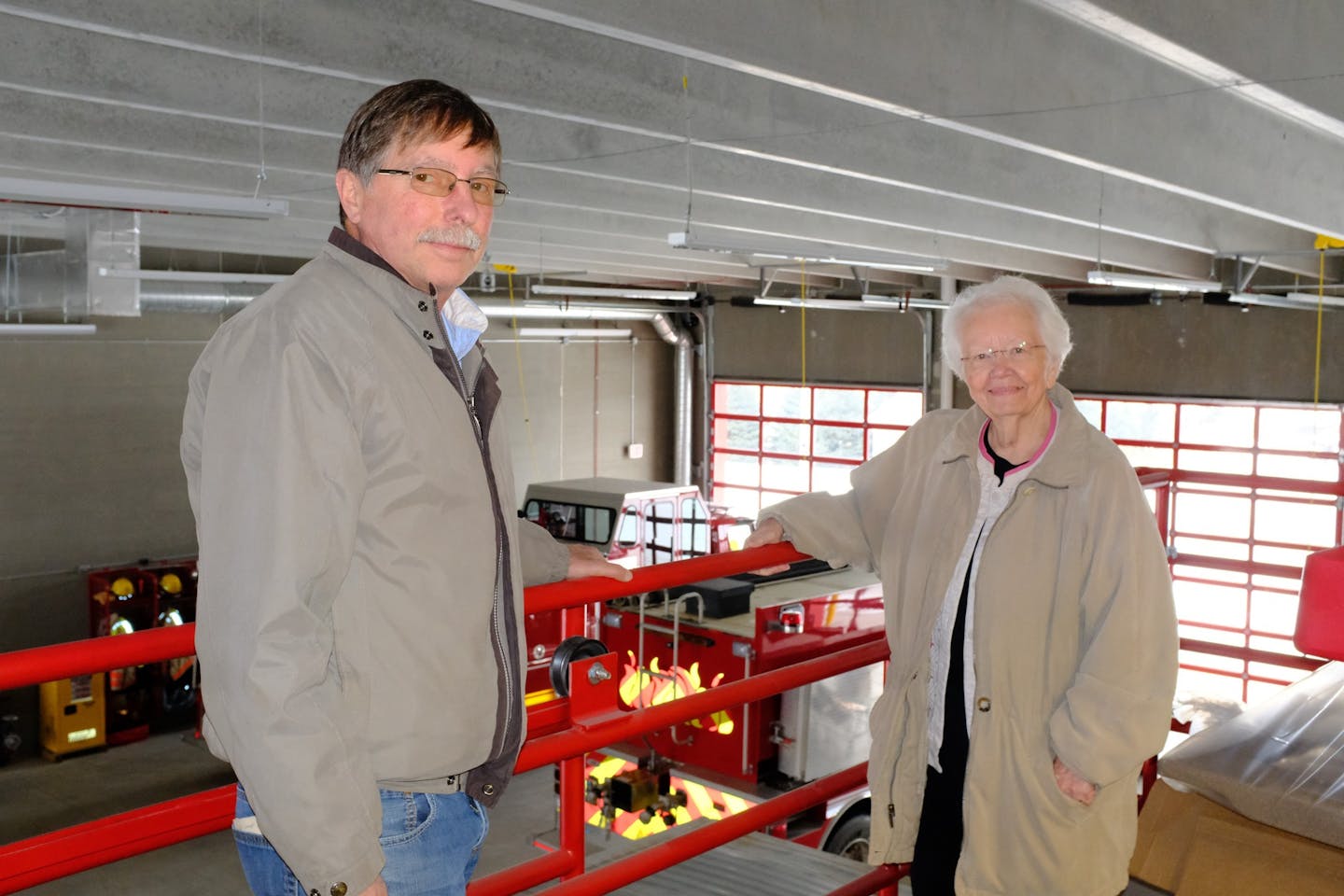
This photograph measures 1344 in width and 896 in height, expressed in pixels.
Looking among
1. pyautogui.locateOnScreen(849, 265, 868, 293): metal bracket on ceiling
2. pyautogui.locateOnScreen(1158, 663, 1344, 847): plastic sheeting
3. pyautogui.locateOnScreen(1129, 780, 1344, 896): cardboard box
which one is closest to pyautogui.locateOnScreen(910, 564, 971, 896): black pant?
pyautogui.locateOnScreen(1129, 780, 1344, 896): cardboard box

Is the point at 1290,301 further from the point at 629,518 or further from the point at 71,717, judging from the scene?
the point at 71,717

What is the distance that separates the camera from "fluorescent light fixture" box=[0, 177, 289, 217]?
15.7 ft

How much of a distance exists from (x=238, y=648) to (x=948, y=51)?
13.7ft

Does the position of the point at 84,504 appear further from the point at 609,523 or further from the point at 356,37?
the point at 356,37

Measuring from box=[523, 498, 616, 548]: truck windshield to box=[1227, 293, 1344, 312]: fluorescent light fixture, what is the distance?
6622mm

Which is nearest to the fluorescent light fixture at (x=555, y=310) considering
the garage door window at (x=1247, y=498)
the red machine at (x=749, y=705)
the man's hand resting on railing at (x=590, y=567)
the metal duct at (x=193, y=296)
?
the metal duct at (x=193, y=296)

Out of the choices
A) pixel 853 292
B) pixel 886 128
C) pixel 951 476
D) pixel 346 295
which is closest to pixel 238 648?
pixel 346 295

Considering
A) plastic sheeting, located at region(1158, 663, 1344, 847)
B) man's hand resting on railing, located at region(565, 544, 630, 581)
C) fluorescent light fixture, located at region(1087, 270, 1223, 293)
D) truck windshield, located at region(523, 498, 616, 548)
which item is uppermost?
fluorescent light fixture, located at region(1087, 270, 1223, 293)

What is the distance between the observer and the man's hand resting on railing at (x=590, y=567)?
2.18m

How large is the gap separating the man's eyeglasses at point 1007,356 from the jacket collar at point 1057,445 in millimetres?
100

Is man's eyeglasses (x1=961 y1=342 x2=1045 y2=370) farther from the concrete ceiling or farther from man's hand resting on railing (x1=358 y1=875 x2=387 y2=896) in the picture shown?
the concrete ceiling

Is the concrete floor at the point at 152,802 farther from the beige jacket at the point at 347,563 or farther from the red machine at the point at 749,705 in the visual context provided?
the beige jacket at the point at 347,563

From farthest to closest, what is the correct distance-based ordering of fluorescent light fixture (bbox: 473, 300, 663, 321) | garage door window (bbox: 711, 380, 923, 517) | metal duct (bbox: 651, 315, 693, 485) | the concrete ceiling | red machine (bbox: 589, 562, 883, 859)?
metal duct (bbox: 651, 315, 693, 485) → garage door window (bbox: 711, 380, 923, 517) → fluorescent light fixture (bbox: 473, 300, 663, 321) → red machine (bbox: 589, 562, 883, 859) → the concrete ceiling

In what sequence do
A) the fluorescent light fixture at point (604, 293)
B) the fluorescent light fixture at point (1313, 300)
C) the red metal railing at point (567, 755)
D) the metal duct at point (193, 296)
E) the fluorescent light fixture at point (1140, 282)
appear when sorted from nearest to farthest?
the red metal railing at point (567, 755) < the fluorescent light fixture at point (1140, 282) < the fluorescent light fixture at point (1313, 300) < the metal duct at point (193, 296) < the fluorescent light fixture at point (604, 293)
